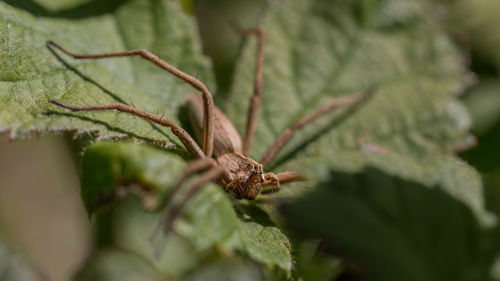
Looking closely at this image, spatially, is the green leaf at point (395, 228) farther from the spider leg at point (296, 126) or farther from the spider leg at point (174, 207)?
the spider leg at point (296, 126)

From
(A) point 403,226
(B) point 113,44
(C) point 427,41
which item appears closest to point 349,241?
(A) point 403,226

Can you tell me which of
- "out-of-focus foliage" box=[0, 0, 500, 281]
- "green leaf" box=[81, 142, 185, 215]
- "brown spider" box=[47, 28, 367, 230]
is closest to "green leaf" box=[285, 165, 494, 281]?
"out-of-focus foliage" box=[0, 0, 500, 281]

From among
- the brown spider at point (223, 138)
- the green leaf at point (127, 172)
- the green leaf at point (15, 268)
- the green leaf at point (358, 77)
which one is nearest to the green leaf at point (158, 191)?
the green leaf at point (127, 172)

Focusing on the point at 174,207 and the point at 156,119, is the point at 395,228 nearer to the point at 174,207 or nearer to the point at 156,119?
the point at 174,207

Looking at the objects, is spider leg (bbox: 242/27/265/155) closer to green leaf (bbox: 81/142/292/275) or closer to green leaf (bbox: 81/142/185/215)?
green leaf (bbox: 81/142/292/275)

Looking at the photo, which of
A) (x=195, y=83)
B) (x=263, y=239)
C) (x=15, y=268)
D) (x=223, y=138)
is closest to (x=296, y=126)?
(x=223, y=138)

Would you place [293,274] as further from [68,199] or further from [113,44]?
[68,199]

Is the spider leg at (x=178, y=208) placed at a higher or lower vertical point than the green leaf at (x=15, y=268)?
higher
